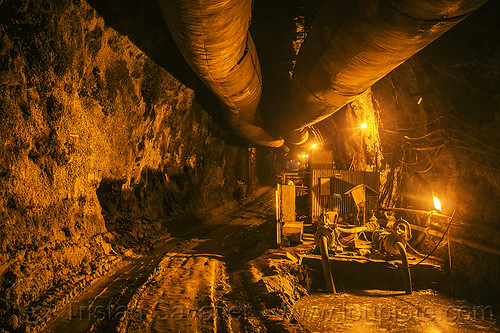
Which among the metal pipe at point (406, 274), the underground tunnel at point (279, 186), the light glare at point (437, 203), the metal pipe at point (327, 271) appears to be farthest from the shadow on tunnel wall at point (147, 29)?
the light glare at point (437, 203)

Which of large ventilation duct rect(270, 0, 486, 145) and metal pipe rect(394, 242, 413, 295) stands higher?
large ventilation duct rect(270, 0, 486, 145)

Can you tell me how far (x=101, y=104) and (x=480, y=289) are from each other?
9369 millimetres

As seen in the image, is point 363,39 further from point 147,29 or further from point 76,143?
point 76,143

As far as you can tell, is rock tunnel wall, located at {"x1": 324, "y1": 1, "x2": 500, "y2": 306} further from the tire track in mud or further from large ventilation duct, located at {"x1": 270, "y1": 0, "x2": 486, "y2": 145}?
the tire track in mud

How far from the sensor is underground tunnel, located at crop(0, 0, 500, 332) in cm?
417

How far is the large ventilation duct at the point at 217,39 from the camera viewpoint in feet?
12.3

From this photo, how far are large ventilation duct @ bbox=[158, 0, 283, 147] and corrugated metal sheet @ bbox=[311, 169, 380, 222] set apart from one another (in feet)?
14.8

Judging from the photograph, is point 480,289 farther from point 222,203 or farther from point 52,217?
point 222,203

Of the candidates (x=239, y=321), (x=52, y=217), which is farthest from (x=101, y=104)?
(x=239, y=321)

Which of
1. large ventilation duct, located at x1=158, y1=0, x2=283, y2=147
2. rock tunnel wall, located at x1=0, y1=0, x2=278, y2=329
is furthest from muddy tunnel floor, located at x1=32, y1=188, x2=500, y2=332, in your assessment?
large ventilation duct, located at x1=158, y1=0, x2=283, y2=147

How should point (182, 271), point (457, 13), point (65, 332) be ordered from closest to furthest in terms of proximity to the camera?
1. point (457, 13)
2. point (65, 332)
3. point (182, 271)

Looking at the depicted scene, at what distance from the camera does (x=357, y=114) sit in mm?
11344

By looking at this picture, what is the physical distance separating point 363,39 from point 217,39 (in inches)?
86.3

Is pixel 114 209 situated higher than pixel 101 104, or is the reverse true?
pixel 101 104
